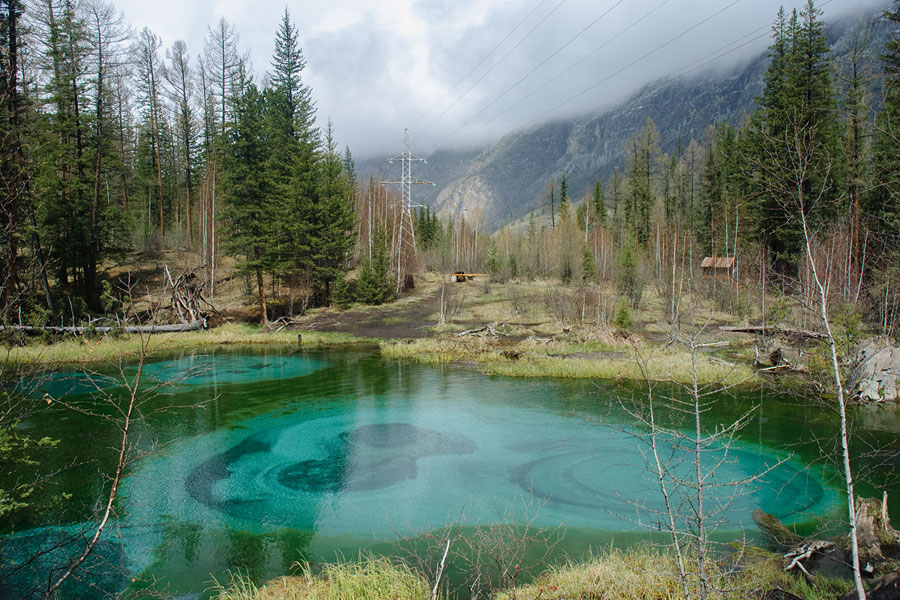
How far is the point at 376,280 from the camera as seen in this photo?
122ft

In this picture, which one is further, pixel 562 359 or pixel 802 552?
pixel 562 359

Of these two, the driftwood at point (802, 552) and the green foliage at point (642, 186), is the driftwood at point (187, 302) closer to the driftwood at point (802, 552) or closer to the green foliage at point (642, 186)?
the driftwood at point (802, 552)

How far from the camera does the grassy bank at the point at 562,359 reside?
17.6 metres

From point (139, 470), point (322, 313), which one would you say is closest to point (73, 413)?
point (139, 470)

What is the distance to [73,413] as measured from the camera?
1438cm

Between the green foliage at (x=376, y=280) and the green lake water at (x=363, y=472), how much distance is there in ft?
63.2

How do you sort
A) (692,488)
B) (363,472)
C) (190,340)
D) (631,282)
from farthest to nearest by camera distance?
(631,282), (190,340), (363,472), (692,488)

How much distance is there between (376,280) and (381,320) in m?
5.58

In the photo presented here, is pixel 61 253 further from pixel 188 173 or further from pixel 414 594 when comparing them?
pixel 414 594

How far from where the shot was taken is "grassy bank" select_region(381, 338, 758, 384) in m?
17.6

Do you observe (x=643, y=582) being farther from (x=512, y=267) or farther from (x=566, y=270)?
(x=512, y=267)

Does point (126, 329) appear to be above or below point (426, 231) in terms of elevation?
below

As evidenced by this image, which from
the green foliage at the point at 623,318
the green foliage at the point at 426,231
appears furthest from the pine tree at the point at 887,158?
the green foliage at the point at 426,231

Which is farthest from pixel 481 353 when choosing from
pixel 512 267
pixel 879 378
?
pixel 512 267
